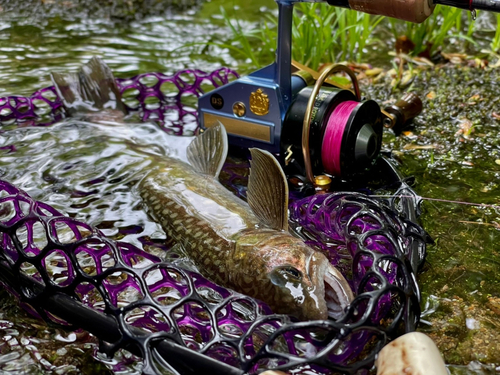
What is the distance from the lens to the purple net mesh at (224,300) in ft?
6.19

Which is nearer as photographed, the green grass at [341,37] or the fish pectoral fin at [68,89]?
the fish pectoral fin at [68,89]

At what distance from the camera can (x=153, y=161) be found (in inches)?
137

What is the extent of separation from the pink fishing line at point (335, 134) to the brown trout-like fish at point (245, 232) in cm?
57

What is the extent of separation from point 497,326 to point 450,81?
295 cm

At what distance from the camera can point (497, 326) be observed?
2334 millimetres

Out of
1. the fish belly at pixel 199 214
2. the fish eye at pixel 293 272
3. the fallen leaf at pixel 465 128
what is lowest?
the fallen leaf at pixel 465 128

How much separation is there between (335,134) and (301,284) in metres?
1.15

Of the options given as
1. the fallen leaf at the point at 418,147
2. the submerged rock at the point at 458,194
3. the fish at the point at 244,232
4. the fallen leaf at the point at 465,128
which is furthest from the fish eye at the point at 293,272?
the fallen leaf at the point at 465,128

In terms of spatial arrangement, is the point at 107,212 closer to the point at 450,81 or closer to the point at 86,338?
the point at 86,338

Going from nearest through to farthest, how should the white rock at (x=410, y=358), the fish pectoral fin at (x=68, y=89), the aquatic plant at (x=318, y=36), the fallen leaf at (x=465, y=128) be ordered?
the white rock at (x=410, y=358), the fallen leaf at (x=465, y=128), the fish pectoral fin at (x=68, y=89), the aquatic plant at (x=318, y=36)

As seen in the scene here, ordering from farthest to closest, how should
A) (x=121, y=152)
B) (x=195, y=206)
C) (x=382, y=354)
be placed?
1. (x=121, y=152)
2. (x=195, y=206)
3. (x=382, y=354)

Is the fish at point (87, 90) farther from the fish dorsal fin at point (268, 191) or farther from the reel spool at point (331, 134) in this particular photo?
the fish dorsal fin at point (268, 191)

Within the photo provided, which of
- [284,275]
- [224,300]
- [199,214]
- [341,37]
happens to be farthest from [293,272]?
[341,37]

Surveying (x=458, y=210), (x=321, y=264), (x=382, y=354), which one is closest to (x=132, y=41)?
(x=458, y=210)
